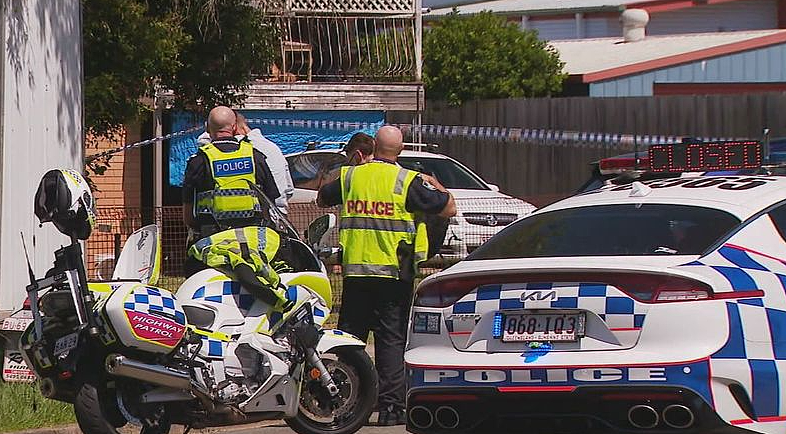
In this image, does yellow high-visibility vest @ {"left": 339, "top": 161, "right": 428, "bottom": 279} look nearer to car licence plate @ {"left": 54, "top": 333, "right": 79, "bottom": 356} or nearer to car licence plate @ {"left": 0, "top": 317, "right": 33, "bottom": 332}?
car licence plate @ {"left": 0, "top": 317, "right": 33, "bottom": 332}

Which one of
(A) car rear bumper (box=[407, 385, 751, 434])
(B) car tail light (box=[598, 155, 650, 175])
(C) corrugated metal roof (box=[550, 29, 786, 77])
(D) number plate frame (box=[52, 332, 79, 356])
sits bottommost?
(A) car rear bumper (box=[407, 385, 751, 434])

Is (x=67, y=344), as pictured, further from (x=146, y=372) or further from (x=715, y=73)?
(x=715, y=73)

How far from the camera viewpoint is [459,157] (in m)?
26.2

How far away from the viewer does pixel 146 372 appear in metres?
7.30

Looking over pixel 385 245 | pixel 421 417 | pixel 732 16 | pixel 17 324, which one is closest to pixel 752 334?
pixel 421 417

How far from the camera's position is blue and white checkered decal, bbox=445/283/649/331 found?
6.36m

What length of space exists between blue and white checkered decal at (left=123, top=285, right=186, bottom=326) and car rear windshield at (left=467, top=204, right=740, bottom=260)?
1.59 meters

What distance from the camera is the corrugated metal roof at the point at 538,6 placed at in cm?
4425

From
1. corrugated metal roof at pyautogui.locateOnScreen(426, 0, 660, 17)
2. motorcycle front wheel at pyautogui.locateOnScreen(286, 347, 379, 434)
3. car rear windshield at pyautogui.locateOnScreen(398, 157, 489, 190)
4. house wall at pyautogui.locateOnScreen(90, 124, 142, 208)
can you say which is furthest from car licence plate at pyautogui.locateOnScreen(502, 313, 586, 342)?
corrugated metal roof at pyautogui.locateOnScreen(426, 0, 660, 17)

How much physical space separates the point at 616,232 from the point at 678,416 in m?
1.14

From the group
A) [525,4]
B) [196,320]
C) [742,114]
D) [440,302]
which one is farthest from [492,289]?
[525,4]

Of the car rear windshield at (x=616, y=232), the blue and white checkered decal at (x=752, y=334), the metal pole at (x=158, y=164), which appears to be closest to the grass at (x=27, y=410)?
the car rear windshield at (x=616, y=232)

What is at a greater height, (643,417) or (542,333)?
(542,333)

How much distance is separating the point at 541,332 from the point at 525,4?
41.6 meters
